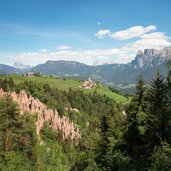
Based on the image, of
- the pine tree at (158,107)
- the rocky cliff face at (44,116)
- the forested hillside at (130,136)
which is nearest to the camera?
the forested hillside at (130,136)

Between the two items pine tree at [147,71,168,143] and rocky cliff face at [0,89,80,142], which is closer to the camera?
pine tree at [147,71,168,143]

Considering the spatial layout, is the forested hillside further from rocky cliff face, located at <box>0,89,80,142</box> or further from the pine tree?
rocky cliff face, located at <box>0,89,80,142</box>

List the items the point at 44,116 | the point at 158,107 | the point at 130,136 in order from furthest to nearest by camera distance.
→ the point at 44,116, the point at 130,136, the point at 158,107

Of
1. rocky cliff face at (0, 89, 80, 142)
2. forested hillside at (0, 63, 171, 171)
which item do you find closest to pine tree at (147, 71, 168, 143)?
forested hillside at (0, 63, 171, 171)

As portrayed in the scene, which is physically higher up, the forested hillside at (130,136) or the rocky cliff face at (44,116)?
the forested hillside at (130,136)

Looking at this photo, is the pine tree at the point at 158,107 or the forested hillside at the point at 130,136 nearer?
the forested hillside at the point at 130,136

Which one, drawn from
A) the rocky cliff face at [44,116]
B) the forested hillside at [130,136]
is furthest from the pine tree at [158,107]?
the rocky cliff face at [44,116]

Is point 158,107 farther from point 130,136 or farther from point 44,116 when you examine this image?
point 44,116

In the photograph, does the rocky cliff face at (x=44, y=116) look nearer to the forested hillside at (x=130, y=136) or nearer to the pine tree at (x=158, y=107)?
the forested hillside at (x=130, y=136)

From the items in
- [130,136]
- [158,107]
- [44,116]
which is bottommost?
[44,116]

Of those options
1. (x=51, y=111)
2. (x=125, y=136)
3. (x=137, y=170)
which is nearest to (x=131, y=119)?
(x=125, y=136)

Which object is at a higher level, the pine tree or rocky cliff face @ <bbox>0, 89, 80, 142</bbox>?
the pine tree

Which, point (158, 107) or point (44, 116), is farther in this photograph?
point (44, 116)

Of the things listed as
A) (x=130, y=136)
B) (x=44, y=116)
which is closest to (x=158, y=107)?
(x=130, y=136)
